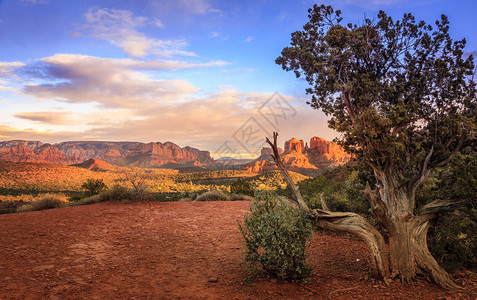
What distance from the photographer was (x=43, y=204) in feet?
47.7

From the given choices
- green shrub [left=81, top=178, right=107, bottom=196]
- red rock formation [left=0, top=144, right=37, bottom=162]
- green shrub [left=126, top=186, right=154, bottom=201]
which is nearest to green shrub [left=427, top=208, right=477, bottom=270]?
green shrub [left=126, top=186, right=154, bottom=201]

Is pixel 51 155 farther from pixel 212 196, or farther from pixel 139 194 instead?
pixel 139 194

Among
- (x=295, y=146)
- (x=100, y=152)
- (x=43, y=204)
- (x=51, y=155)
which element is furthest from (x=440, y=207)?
(x=100, y=152)

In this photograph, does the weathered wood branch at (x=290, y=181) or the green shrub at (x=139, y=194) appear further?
the green shrub at (x=139, y=194)

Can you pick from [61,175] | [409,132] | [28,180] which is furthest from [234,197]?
[61,175]

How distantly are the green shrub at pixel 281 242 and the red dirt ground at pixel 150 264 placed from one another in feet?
1.02

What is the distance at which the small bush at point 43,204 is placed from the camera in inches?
563

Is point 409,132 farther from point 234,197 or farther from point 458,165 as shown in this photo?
point 234,197

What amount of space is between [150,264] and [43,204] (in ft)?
36.7

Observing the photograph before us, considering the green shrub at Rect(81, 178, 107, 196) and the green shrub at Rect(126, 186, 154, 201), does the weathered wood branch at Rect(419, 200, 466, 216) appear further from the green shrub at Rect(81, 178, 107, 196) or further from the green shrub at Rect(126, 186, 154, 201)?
the green shrub at Rect(81, 178, 107, 196)

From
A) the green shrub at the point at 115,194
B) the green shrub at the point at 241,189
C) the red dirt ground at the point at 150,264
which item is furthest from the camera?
the green shrub at the point at 241,189

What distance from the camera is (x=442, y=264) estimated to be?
6.97 m

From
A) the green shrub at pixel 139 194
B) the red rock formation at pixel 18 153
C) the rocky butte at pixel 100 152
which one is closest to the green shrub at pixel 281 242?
the green shrub at pixel 139 194

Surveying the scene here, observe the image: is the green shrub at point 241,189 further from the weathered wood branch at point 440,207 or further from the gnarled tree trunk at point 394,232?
the weathered wood branch at point 440,207
